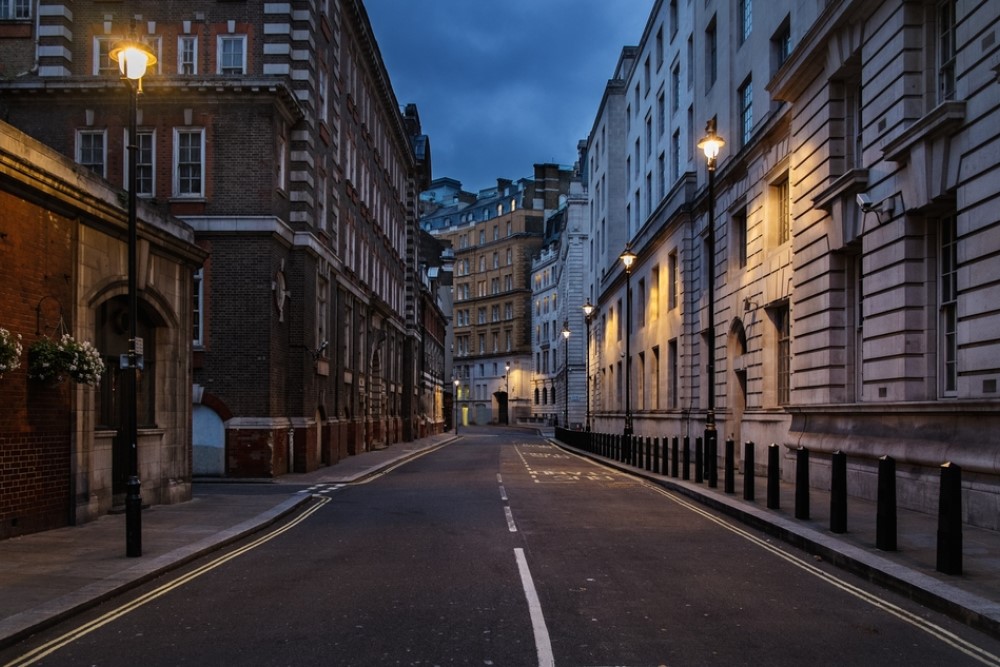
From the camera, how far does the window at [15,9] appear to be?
27.2 meters

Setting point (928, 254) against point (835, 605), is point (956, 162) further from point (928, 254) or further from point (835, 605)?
point (835, 605)

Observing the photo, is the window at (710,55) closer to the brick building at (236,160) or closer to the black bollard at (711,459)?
the brick building at (236,160)

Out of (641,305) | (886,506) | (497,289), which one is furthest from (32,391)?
(497,289)

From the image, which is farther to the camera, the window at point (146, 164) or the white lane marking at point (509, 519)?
the window at point (146, 164)

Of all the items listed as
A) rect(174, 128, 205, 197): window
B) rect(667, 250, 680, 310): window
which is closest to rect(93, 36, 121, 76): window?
rect(174, 128, 205, 197): window

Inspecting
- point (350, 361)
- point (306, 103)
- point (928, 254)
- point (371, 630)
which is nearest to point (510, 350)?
point (350, 361)

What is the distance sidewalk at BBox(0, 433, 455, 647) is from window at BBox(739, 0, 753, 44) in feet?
64.4

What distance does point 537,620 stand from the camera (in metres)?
7.41

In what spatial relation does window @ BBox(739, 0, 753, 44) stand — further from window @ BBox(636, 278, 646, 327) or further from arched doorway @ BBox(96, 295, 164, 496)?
arched doorway @ BBox(96, 295, 164, 496)

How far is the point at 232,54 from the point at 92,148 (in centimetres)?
470

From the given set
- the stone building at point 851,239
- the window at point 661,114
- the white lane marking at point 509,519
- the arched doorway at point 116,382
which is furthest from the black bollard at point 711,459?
the window at point 661,114

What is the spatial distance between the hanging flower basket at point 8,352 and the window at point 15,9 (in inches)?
807

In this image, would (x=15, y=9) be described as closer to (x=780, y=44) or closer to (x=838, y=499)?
(x=780, y=44)

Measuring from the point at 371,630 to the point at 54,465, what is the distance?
25.7ft
